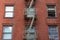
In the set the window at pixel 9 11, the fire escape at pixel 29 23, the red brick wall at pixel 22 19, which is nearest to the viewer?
the fire escape at pixel 29 23

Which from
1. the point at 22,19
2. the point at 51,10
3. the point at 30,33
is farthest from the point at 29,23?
the point at 51,10

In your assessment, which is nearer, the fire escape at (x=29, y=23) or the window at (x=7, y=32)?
the fire escape at (x=29, y=23)

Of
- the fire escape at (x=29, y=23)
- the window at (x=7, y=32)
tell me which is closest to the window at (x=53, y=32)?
the fire escape at (x=29, y=23)

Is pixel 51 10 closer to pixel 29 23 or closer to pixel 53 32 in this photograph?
pixel 53 32

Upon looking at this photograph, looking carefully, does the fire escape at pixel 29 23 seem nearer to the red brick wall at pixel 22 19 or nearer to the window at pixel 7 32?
the red brick wall at pixel 22 19

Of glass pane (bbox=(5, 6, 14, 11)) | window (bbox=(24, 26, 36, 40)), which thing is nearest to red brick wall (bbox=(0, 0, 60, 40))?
glass pane (bbox=(5, 6, 14, 11))

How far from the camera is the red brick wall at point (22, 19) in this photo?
22.0 metres

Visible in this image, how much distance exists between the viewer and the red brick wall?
2198 centimetres

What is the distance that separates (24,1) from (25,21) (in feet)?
9.11

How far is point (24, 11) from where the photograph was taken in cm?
2273

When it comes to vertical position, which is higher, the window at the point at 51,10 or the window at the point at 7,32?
the window at the point at 51,10

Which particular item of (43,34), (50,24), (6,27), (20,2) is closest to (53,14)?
(50,24)

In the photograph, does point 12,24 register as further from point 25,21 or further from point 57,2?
point 57,2

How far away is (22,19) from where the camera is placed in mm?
22750
